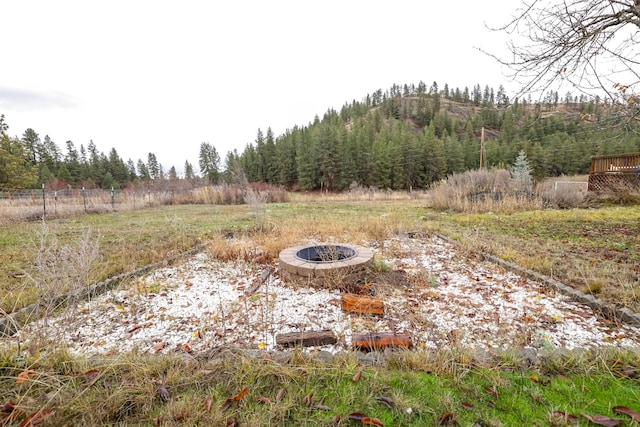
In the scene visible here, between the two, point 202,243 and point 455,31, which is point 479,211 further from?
point 202,243

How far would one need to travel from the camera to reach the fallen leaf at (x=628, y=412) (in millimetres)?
1301

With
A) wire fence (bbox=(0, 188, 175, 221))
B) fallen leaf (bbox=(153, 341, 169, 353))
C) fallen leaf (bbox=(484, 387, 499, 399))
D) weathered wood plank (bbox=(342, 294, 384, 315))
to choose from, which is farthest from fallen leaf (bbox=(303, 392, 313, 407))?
wire fence (bbox=(0, 188, 175, 221))

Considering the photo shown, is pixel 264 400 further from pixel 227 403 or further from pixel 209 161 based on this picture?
pixel 209 161

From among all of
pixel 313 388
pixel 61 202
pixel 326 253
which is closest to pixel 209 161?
pixel 61 202

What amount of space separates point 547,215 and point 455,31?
19.3 feet

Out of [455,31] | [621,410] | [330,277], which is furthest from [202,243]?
[455,31]

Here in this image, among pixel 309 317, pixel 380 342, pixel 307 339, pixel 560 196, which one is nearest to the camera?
pixel 380 342

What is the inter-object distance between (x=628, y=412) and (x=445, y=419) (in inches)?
35.1

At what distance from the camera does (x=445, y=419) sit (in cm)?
134

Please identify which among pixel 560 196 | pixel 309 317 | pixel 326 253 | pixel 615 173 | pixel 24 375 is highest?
pixel 615 173

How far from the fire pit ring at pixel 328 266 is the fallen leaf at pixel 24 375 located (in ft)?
7.30

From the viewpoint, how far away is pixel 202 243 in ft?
17.0

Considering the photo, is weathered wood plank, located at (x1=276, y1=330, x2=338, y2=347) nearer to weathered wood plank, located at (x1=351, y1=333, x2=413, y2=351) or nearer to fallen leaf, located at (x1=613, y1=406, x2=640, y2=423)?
weathered wood plank, located at (x1=351, y1=333, x2=413, y2=351)

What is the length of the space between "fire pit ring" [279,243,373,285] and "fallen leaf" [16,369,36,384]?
7.30ft
